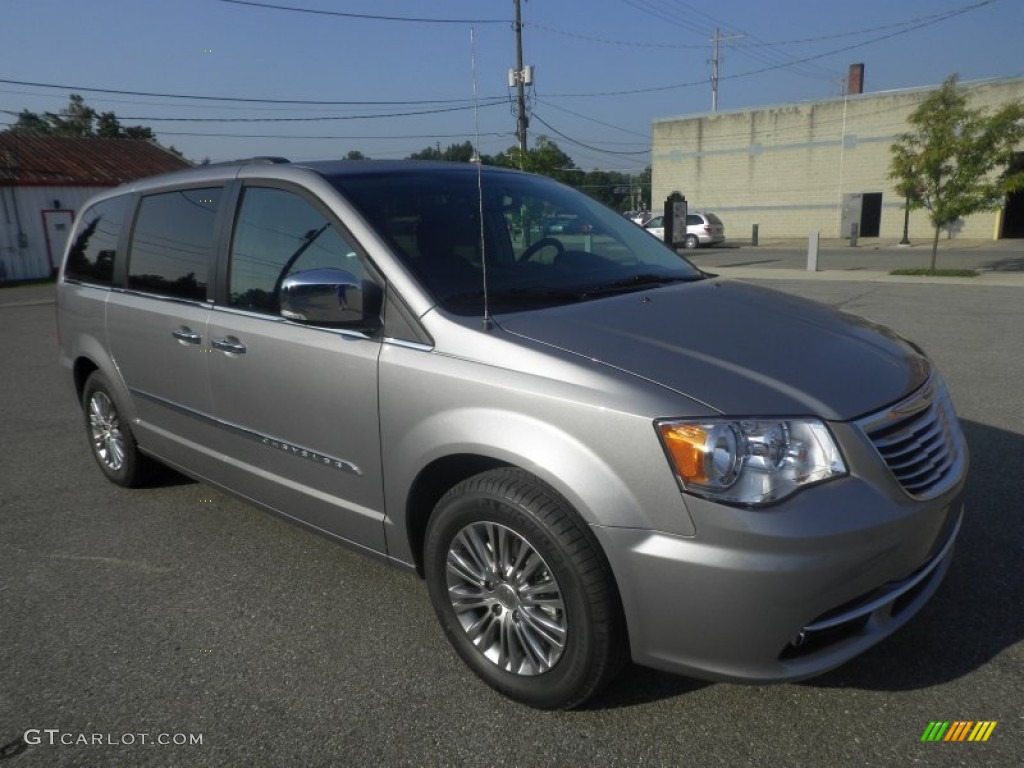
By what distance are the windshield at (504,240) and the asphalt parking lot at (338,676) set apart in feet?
4.58

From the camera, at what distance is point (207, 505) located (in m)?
4.50

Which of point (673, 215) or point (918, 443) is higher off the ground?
point (673, 215)

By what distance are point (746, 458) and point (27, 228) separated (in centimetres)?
3058

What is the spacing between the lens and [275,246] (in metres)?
3.36

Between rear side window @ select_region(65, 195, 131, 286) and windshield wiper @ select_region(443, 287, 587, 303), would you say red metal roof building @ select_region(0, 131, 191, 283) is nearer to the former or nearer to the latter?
rear side window @ select_region(65, 195, 131, 286)

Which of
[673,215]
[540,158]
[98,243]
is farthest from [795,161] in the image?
[98,243]

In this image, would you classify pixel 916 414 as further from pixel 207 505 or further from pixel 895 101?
pixel 895 101

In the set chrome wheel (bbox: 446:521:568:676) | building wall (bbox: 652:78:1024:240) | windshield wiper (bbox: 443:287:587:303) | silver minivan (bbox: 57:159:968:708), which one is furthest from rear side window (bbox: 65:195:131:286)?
building wall (bbox: 652:78:1024:240)

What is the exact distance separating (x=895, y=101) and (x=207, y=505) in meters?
39.1

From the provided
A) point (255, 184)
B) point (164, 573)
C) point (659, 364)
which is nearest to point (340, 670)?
point (164, 573)

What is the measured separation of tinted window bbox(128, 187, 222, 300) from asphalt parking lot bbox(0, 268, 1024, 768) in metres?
1.31

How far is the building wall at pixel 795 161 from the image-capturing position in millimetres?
35562

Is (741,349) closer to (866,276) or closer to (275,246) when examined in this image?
(275,246)

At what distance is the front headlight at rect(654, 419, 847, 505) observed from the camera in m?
2.14
